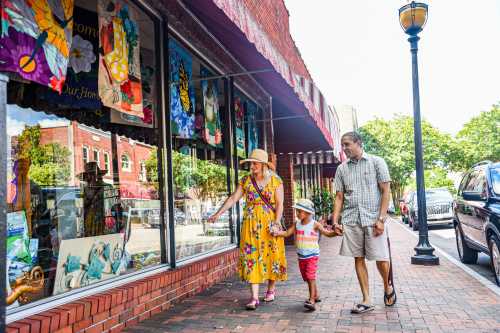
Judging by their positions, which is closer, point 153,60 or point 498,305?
point 498,305

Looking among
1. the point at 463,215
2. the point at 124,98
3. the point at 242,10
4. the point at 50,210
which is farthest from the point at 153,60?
the point at 463,215

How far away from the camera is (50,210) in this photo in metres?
4.64

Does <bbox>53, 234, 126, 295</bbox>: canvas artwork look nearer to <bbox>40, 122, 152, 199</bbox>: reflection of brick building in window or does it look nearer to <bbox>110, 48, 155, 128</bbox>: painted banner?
<bbox>40, 122, 152, 199</bbox>: reflection of brick building in window

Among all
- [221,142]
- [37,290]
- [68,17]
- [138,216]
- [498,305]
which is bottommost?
[498,305]

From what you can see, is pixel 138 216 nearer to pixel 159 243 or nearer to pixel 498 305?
pixel 159 243

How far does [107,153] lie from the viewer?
5.62 m

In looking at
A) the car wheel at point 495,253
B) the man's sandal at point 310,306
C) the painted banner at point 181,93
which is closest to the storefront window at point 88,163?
the painted banner at point 181,93

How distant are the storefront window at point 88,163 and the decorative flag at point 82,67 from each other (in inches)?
Answer: 0.4

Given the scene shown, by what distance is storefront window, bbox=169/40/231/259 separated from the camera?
6117 mm

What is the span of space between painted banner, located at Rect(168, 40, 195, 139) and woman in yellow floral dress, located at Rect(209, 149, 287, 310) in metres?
1.49

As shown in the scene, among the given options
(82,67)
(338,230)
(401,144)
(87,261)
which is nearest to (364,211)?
(338,230)

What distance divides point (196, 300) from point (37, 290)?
2092 mm

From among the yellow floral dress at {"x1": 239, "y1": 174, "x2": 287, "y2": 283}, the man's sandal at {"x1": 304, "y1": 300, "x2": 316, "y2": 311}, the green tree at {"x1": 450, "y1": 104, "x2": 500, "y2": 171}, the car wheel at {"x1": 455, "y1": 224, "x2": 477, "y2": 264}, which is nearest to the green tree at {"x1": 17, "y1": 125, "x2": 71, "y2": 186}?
the yellow floral dress at {"x1": 239, "y1": 174, "x2": 287, "y2": 283}

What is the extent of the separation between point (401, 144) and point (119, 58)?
42840mm
